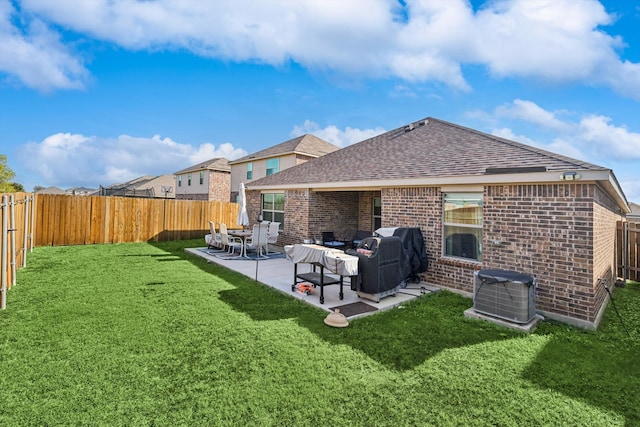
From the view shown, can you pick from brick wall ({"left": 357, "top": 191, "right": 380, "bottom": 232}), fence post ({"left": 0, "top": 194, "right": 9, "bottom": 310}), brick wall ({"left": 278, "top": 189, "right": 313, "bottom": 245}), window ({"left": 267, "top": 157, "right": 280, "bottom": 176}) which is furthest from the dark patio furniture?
window ({"left": 267, "top": 157, "right": 280, "bottom": 176})

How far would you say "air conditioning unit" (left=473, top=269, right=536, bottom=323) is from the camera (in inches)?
201

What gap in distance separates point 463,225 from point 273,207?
9018 mm

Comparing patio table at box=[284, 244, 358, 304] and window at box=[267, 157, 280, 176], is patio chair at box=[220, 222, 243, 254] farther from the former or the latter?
window at box=[267, 157, 280, 176]

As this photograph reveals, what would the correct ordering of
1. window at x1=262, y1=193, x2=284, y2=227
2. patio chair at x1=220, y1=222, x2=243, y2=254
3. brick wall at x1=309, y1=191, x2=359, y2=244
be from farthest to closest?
window at x1=262, y1=193, x2=284, y2=227, brick wall at x1=309, y1=191, x2=359, y2=244, patio chair at x1=220, y1=222, x2=243, y2=254

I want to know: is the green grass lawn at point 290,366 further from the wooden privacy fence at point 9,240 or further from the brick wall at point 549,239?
the brick wall at point 549,239

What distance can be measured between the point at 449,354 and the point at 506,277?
201 cm

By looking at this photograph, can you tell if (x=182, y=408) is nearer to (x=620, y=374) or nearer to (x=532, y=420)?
(x=532, y=420)

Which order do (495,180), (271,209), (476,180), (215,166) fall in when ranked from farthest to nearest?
(215,166)
(271,209)
(476,180)
(495,180)

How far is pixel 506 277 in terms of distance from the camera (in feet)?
17.2

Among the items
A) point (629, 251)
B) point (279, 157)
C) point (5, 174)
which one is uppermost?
point (279, 157)

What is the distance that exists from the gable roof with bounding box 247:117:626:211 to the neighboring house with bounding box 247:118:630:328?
0.03 metres

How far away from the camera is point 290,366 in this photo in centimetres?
372

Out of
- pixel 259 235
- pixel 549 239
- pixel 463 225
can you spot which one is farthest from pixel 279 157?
pixel 549 239

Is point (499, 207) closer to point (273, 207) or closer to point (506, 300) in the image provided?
point (506, 300)
